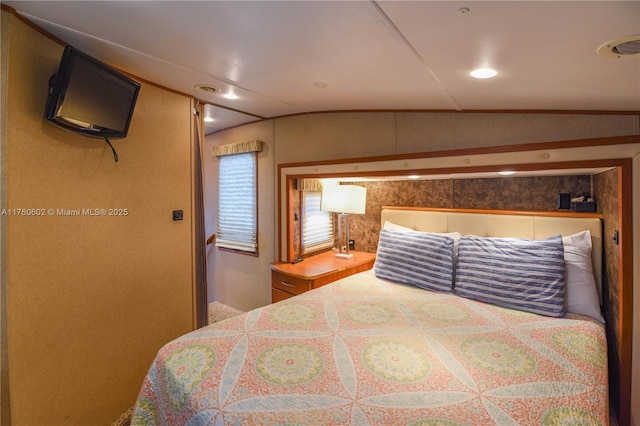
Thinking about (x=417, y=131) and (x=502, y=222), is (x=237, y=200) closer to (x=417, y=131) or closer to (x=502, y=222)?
(x=417, y=131)

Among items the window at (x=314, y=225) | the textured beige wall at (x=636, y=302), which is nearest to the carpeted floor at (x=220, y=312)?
the window at (x=314, y=225)

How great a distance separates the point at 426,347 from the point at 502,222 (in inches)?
60.3

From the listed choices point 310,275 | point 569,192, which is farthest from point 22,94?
point 569,192

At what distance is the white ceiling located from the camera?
949mm

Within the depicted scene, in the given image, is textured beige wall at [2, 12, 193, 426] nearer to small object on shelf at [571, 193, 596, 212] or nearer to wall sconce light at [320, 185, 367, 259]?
wall sconce light at [320, 185, 367, 259]

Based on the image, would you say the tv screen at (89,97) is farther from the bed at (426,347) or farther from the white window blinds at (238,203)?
the white window blinds at (238,203)

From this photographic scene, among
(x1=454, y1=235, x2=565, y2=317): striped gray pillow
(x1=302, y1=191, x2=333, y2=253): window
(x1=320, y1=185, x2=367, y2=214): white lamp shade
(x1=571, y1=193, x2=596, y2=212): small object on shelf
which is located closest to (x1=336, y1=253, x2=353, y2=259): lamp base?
(x1=302, y1=191, x2=333, y2=253): window

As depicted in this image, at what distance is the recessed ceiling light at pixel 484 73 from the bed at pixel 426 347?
1229 millimetres

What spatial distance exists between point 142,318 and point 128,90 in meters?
1.57

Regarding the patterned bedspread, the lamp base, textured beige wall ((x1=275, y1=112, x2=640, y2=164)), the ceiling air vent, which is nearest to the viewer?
the ceiling air vent

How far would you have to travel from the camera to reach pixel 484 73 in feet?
4.57

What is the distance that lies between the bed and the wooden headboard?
1 centimetres

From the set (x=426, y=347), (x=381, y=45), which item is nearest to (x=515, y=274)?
(x=426, y=347)

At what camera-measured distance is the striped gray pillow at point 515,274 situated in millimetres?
1851
